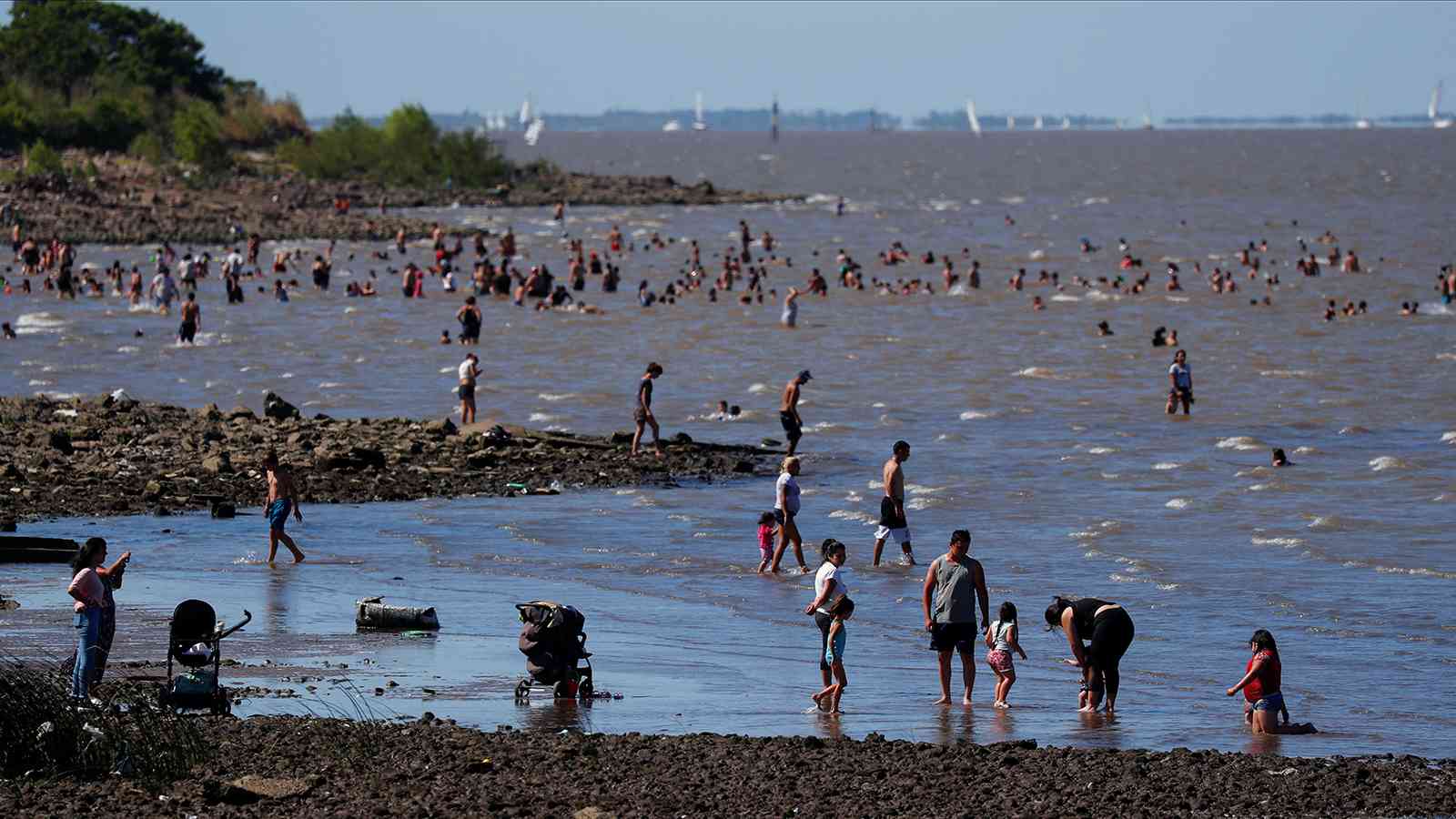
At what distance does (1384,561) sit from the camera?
2298cm

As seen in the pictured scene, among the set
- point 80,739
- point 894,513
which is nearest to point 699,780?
point 80,739

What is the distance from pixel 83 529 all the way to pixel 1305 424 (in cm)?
2145

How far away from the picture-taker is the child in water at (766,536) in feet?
70.4

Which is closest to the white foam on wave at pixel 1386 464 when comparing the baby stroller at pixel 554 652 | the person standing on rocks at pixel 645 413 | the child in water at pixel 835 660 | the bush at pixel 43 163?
the person standing on rocks at pixel 645 413

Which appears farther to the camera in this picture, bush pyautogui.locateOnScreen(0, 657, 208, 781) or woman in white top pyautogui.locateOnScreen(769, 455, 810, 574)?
woman in white top pyautogui.locateOnScreen(769, 455, 810, 574)

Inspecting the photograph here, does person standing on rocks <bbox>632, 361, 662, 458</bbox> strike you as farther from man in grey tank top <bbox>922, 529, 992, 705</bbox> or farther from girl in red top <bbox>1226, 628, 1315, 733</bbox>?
girl in red top <bbox>1226, 628, 1315, 733</bbox>

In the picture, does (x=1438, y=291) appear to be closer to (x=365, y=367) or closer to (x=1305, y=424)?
(x=1305, y=424)

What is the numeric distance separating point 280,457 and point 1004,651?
14704 mm

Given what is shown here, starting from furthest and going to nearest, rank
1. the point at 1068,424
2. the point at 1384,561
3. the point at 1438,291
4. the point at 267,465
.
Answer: the point at 1438,291 < the point at 1068,424 < the point at 1384,561 < the point at 267,465

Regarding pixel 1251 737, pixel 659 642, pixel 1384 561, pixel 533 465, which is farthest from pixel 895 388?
pixel 1251 737

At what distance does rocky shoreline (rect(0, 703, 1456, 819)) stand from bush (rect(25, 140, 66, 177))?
87.6 meters

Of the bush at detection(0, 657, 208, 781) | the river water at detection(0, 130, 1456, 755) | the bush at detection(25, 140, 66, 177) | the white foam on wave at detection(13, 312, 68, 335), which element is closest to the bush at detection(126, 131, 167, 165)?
the bush at detection(25, 140, 66, 177)

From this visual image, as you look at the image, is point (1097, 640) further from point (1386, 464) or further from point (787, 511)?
point (1386, 464)

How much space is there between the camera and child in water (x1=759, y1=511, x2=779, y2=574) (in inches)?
845
